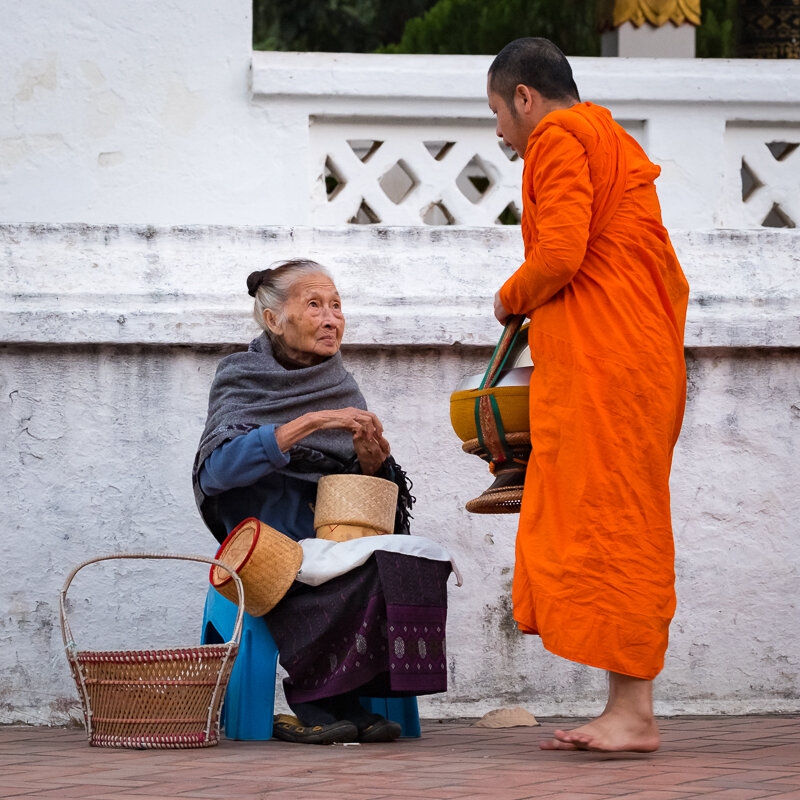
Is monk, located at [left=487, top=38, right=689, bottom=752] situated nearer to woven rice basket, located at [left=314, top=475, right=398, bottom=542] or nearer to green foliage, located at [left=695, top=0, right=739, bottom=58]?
woven rice basket, located at [left=314, top=475, right=398, bottom=542]

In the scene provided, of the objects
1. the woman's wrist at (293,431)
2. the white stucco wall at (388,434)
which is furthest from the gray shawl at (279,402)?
the white stucco wall at (388,434)

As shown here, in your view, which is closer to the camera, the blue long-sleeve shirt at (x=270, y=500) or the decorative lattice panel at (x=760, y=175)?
the blue long-sleeve shirt at (x=270, y=500)

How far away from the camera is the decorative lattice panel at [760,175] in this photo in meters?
5.52

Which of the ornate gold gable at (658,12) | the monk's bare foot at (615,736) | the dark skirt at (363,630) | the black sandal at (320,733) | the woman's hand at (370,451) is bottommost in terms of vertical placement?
the black sandal at (320,733)

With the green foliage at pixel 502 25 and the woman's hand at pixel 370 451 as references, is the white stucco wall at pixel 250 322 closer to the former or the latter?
the woman's hand at pixel 370 451

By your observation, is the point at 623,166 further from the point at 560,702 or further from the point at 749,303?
the point at 560,702

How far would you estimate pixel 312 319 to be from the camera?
436 centimetres

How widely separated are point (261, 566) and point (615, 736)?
1015mm

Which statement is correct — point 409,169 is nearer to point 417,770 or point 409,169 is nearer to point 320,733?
point 320,733

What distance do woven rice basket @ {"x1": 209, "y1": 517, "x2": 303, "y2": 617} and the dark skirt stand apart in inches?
3.0

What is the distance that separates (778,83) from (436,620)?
2516mm

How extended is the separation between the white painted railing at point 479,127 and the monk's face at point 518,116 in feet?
4.37

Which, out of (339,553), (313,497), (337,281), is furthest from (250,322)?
(339,553)

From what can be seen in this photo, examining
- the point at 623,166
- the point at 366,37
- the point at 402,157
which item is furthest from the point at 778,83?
the point at 366,37
